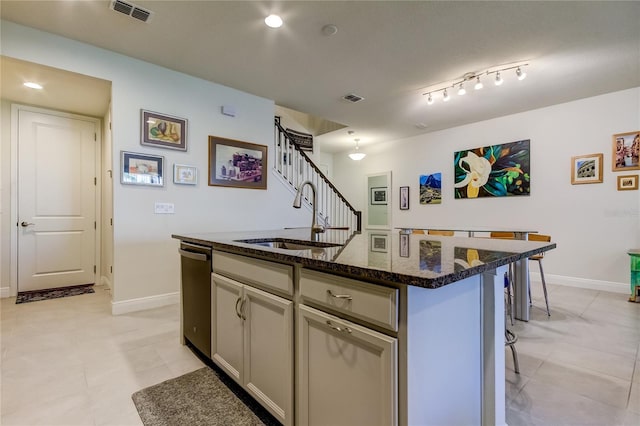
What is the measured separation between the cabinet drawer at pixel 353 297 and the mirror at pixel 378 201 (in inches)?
230

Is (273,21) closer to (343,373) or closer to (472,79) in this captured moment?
(472,79)

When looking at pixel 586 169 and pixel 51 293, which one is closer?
pixel 51 293

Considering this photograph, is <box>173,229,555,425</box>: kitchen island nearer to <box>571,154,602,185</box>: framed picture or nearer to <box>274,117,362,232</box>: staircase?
<box>274,117,362,232</box>: staircase

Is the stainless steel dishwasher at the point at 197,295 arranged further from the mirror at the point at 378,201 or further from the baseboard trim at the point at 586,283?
the mirror at the point at 378,201

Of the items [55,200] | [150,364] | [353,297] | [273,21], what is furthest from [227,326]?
[55,200]

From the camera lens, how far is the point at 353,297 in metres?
Answer: 0.97

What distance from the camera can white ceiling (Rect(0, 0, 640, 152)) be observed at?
2.40 meters

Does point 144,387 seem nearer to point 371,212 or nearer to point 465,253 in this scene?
point 465,253

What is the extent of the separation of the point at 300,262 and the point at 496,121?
5305mm

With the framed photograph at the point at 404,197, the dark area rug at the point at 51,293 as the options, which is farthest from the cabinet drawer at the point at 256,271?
the framed photograph at the point at 404,197

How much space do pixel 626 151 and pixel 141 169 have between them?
612cm

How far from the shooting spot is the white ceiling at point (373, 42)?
240 centimetres

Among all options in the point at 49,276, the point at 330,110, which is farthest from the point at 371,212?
the point at 49,276

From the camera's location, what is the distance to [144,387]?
1755 mm
